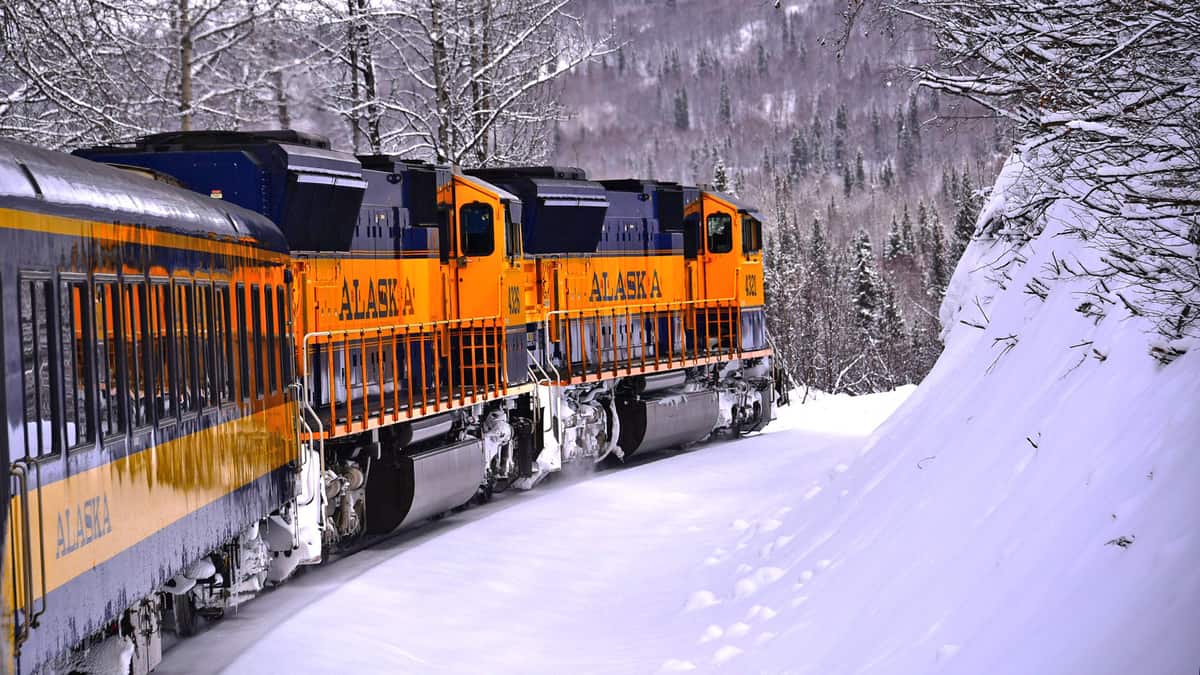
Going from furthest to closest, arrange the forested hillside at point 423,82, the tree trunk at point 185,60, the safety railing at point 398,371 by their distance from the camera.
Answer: the tree trunk at point 185,60 < the safety railing at point 398,371 < the forested hillside at point 423,82

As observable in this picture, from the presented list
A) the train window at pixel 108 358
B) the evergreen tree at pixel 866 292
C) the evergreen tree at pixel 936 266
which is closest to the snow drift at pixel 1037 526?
the train window at pixel 108 358

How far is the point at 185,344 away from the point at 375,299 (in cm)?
Result: 644

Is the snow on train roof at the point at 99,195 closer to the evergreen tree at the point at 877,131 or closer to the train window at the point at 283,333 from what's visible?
the train window at the point at 283,333

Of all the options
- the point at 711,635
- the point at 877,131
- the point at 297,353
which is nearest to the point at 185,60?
the point at 297,353

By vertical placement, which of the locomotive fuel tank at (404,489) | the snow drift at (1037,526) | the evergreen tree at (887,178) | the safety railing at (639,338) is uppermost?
the evergreen tree at (887,178)

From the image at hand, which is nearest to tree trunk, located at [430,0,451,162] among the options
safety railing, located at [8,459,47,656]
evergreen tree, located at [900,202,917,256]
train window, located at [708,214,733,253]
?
train window, located at [708,214,733,253]

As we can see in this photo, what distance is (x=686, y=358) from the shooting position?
21.5 m

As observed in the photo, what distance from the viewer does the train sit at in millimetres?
5852

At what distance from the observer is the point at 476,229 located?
53.5 feet

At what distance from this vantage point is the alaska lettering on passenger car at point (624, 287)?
20.4 metres

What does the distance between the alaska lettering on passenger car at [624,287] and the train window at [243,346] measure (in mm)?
10690

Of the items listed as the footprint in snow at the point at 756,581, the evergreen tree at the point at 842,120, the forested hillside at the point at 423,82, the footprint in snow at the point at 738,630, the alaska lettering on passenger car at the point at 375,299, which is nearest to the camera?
the footprint in snow at the point at 738,630

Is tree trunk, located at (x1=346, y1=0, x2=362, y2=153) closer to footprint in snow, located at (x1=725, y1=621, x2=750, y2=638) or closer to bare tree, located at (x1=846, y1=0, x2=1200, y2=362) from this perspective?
footprint in snow, located at (x1=725, y1=621, x2=750, y2=638)

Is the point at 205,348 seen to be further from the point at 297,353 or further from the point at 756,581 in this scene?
the point at 756,581
